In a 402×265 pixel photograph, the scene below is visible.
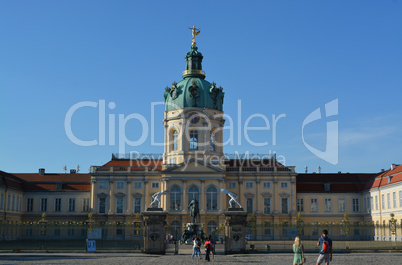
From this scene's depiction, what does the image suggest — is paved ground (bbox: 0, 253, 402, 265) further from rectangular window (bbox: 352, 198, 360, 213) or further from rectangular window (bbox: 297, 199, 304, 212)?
rectangular window (bbox: 352, 198, 360, 213)

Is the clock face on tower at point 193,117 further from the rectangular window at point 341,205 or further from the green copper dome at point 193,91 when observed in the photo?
the rectangular window at point 341,205

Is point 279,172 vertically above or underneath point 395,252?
above

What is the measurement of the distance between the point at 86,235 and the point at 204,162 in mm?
38474

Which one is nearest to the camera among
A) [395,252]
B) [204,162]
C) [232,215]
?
[232,215]

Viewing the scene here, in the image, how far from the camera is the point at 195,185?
78.9m

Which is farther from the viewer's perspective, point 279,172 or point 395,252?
point 279,172

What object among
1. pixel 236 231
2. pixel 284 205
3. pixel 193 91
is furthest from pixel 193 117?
pixel 236 231

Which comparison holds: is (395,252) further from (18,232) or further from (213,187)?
(213,187)

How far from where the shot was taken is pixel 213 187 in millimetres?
79000

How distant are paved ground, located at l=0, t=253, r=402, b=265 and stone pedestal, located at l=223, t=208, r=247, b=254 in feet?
4.16

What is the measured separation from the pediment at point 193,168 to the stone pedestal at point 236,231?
40.6m

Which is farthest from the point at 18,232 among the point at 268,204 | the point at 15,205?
the point at 268,204

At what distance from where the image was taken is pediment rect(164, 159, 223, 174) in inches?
3088

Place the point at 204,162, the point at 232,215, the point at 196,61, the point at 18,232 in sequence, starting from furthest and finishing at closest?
the point at 196,61 < the point at 204,162 < the point at 18,232 < the point at 232,215
